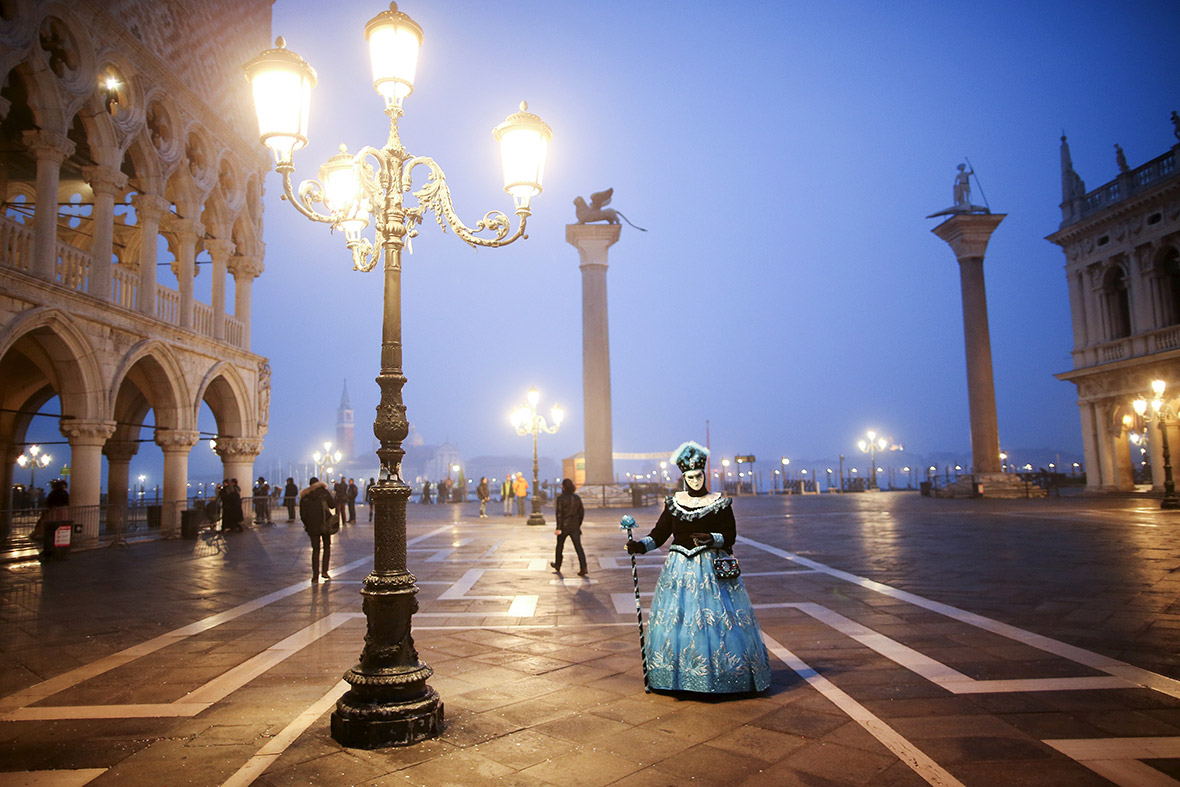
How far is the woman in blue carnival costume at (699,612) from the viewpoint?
4742mm

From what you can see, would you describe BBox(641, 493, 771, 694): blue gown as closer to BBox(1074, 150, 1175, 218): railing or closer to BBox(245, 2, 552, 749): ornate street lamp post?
BBox(245, 2, 552, 749): ornate street lamp post

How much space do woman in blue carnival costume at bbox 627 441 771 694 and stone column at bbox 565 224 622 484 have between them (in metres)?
21.0

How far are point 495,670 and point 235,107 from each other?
20194 millimetres

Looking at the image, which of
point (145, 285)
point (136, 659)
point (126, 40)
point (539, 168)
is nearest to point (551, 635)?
point (136, 659)

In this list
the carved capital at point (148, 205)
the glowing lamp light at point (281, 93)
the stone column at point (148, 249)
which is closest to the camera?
the glowing lamp light at point (281, 93)

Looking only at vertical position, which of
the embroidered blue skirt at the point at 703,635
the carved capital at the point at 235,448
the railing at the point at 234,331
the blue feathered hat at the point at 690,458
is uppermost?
the railing at the point at 234,331

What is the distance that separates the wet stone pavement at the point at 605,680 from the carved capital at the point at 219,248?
441 inches

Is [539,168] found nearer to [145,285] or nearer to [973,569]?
[973,569]

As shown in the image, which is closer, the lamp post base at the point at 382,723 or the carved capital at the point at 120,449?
the lamp post base at the point at 382,723

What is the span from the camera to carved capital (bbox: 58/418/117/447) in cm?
1468

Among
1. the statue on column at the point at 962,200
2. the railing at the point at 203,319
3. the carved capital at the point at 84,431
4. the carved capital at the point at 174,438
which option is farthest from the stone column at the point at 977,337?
the carved capital at the point at 84,431

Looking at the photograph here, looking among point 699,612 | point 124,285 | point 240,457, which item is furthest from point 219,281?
point 699,612

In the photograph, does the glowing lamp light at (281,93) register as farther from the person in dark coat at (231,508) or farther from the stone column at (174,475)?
the person in dark coat at (231,508)

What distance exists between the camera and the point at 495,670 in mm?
5660
